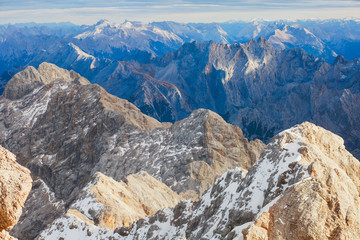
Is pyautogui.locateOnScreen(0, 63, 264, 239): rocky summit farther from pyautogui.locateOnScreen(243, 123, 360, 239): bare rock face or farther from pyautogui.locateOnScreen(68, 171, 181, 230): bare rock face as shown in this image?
pyautogui.locateOnScreen(243, 123, 360, 239): bare rock face

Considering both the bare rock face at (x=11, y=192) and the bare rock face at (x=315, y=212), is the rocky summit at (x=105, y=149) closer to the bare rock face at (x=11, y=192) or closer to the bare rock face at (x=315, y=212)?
the bare rock face at (x=315, y=212)

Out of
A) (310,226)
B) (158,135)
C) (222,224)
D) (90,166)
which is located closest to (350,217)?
(310,226)

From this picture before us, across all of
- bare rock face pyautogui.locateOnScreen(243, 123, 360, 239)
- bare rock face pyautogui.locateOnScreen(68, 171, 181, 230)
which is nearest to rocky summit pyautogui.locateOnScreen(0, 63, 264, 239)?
bare rock face pyautogui.locateOnScreen(68, 171, 181, 230)

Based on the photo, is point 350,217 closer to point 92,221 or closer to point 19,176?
point 19,176

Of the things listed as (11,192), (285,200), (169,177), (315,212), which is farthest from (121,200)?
(11,192)

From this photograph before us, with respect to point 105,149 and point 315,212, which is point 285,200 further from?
point 105,149

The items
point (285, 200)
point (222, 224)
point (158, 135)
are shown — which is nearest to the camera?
point (285, 200)
